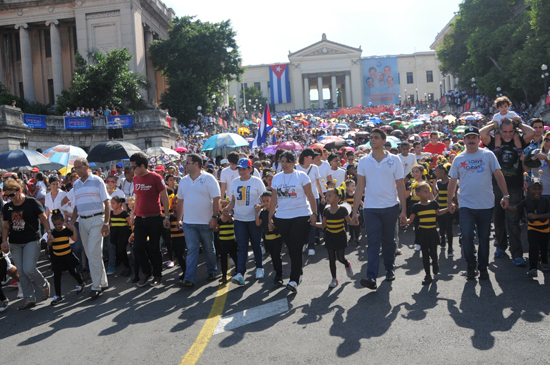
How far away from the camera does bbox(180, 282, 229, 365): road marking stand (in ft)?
14.7

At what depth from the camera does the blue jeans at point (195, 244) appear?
281 inches

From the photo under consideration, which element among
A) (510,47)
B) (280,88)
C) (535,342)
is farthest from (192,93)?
(280,88)

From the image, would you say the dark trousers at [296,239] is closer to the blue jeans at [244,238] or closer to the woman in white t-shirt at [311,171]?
the blue jeans at [244,238]

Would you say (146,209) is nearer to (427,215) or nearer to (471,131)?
(427,215)

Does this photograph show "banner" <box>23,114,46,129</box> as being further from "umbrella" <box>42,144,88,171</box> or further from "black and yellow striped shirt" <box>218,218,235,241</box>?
"black and yellow striped shirt" <box>218,218,235,241</box>

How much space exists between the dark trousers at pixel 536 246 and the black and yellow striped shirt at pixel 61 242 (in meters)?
6.05

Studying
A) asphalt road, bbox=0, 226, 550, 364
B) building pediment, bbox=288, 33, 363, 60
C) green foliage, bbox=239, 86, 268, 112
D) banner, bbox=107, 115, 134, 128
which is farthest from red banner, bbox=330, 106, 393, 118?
asphalt road, bbox=0, 226, 550, 364

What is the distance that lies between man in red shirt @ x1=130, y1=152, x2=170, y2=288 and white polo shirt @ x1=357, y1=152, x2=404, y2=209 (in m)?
2.88

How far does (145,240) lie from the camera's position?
301 inches

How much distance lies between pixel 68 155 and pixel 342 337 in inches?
473

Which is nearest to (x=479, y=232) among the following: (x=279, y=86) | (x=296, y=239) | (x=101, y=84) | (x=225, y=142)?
(x=296, y=239)

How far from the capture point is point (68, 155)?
48.2ft

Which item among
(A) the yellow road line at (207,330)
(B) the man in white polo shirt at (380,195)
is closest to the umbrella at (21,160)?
(A) the yellow road line at (207,330)

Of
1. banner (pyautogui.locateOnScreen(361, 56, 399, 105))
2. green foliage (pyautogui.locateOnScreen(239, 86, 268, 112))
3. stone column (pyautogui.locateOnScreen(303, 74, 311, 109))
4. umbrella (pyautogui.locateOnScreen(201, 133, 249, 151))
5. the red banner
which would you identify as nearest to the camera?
umbrella (pyautogui.locateOnScreen(201, 133, 249, 151))
